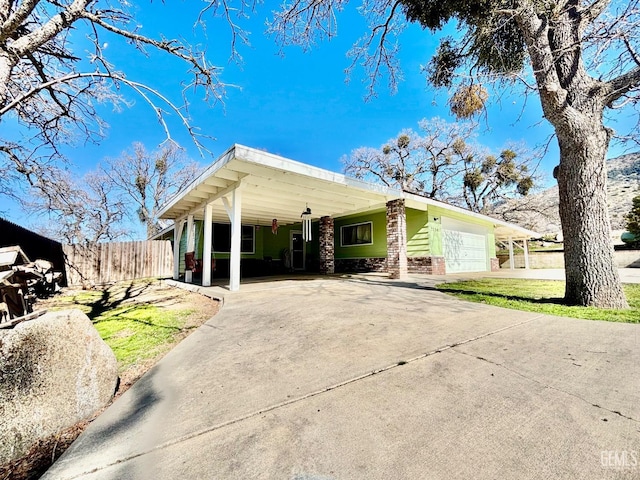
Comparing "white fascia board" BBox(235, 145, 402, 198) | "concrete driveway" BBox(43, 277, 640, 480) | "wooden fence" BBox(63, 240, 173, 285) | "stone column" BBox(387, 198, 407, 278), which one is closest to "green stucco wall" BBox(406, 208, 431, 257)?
"stone column" BBox(387, 198, 407, 278)

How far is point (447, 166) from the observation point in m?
19.5

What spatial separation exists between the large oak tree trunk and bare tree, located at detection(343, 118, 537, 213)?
1468 cm

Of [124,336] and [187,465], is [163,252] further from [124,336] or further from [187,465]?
[187,465]

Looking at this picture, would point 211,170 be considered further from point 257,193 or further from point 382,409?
point 382,409

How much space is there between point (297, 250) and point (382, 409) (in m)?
12.4

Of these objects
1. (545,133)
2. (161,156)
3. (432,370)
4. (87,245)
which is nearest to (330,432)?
(432,370)

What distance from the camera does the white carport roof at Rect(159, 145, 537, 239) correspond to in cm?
512

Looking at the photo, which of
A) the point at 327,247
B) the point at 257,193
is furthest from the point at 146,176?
the point at 257,193

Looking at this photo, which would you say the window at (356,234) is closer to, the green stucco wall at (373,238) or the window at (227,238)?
the green stucco wall at (373,238)

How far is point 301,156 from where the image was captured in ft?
Answer: 64.4

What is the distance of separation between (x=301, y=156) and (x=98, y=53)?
1576 cm

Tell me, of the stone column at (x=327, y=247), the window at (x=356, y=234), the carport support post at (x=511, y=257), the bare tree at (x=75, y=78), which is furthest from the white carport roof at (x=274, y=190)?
the carport support post at (x=511, y=257)

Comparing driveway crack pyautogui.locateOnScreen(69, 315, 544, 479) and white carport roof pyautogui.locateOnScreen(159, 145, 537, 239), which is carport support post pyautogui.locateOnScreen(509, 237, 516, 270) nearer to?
white carport roof pyautogui.locateOnScreen(159, 145, 537, 239)

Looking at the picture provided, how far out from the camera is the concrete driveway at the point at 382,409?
1198 mm
